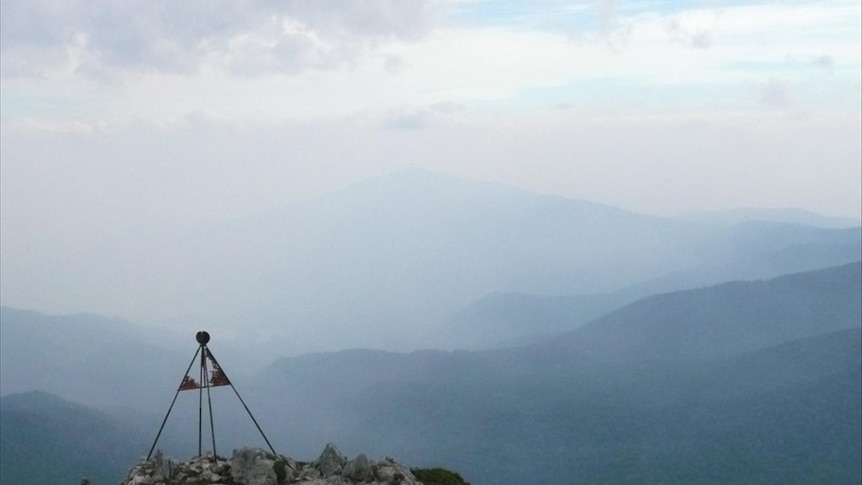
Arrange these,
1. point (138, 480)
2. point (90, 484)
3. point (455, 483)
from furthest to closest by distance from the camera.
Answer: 1. point (455, 483)
2. point (90, 484)
3. point (138, 480)

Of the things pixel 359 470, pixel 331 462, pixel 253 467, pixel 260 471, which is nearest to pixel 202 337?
pixel 253 467

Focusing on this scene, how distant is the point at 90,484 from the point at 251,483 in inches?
403

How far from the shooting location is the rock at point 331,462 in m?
44.0

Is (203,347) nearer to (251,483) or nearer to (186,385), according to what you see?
(186,385)

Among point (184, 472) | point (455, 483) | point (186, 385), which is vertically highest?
point (186, 385)

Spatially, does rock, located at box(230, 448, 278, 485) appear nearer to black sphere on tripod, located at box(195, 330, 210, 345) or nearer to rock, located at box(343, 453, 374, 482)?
rock, located at box(343, 453, 374, 482)

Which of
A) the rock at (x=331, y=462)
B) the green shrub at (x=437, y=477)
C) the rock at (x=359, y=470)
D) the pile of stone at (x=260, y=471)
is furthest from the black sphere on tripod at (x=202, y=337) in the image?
the green shrub at (x=437, y=477)

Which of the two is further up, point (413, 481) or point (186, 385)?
point (186, 385)

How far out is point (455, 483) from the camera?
2325 inches

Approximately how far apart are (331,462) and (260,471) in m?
4.33

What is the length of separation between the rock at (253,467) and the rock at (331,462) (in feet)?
9.83

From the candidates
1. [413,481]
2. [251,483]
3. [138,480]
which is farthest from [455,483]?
[138,480]

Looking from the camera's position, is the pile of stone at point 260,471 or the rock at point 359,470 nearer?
the pile of stone at point 260,471

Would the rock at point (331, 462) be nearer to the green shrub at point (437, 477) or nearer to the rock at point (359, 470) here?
the rock at point (359, 470)
